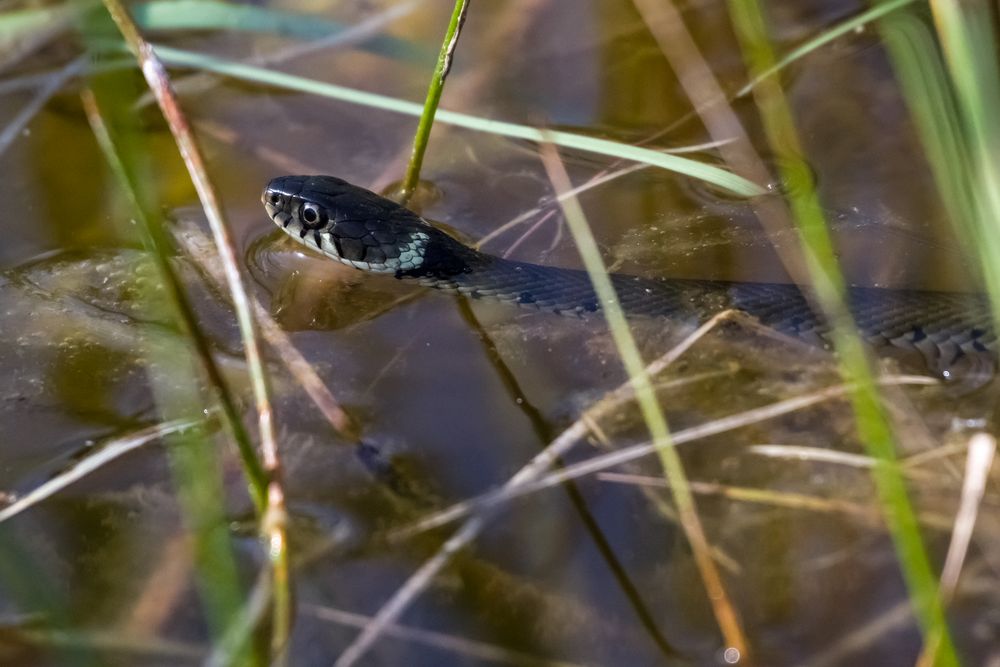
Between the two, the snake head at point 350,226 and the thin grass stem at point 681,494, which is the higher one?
the snake head at point 350,226

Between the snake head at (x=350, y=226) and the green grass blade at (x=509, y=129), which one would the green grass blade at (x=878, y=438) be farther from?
the snake head at (x=350, y=226)

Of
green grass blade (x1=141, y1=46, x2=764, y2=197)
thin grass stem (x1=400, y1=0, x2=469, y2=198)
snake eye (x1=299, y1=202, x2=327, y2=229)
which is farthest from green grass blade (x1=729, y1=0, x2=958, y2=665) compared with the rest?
snake eye (x1=299, y1=202, x2=327, y2=229)

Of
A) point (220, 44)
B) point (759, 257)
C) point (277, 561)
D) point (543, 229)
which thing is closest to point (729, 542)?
point (277, 561)

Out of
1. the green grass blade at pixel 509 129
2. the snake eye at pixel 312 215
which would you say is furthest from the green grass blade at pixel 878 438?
the snake eye at pixel 312 215

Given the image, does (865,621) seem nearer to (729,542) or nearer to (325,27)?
(729,542)

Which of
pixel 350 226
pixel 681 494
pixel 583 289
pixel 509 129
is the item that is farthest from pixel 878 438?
pixel 350 226

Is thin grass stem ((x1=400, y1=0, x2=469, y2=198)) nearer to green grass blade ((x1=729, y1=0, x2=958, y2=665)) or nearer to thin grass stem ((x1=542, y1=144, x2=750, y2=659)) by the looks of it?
thin grass stem ((x1=542, y1=144, x2=750, y2=659))
